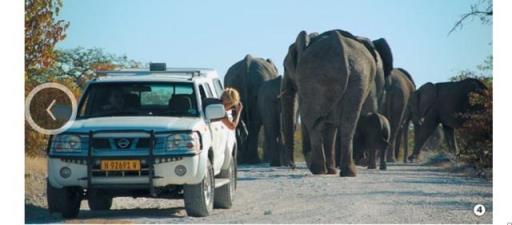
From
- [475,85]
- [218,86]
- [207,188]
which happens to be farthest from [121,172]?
[475,85]

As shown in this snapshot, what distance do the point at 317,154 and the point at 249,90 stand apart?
31.8 feet

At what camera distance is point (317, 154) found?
21.8 metres

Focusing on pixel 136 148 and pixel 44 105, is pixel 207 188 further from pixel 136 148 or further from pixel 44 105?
pixel 44 105

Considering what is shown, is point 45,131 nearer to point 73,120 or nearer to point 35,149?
point 35,149

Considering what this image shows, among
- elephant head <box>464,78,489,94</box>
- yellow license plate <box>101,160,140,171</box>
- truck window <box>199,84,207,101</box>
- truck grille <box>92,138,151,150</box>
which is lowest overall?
yellow license plate <box>101,160,140,171</box>

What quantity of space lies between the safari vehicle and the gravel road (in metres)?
0.32

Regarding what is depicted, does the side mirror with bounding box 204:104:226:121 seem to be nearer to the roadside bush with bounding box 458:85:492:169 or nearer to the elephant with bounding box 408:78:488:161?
the roadside bush with bounding box 458:85:492:169

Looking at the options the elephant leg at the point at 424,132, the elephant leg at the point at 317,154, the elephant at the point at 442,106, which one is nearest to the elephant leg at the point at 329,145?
the elephant leg at the point at 317,154

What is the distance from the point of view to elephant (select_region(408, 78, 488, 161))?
3269 centimetres

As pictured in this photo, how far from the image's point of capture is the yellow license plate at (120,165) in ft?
44.7

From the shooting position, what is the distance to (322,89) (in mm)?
21562

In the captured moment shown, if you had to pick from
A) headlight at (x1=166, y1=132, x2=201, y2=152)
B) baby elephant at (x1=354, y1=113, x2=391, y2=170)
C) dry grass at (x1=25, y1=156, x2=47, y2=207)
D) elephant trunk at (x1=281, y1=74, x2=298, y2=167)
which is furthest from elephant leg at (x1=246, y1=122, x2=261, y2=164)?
headlight at (x1=166, y1=132, x2=201, y2=152)
